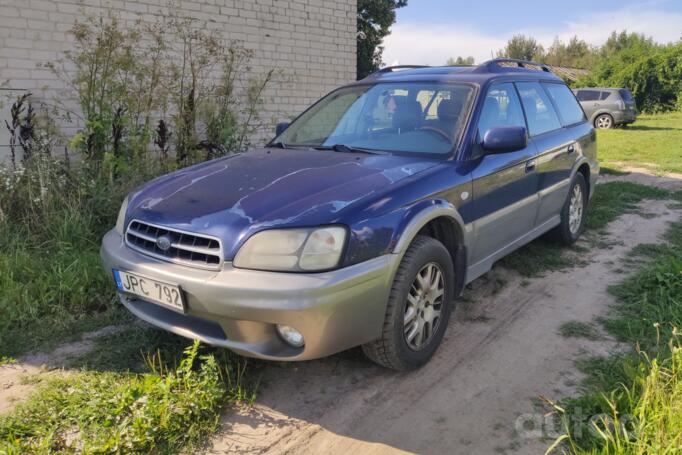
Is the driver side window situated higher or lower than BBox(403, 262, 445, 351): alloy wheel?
higher

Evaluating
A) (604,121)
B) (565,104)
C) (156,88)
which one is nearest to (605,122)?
(604,121)

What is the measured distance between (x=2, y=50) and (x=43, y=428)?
4920 millimetres

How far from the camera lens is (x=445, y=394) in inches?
108

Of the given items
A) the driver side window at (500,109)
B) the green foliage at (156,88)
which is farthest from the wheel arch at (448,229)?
the green foliage at (156,88)

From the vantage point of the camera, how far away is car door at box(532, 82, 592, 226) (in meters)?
4.23

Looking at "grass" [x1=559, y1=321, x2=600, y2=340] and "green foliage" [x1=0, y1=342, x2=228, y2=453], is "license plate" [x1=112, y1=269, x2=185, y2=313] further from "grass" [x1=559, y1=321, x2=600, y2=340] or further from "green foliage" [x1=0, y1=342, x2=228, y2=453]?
"grass" [x1=559, y1=321, x2=600, y2=340]

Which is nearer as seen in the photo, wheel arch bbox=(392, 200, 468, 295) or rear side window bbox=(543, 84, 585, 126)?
wheel arch bbox=(392, 200, 468, 295)

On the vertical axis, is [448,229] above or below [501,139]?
below

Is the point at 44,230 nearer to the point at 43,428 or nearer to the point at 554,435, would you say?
the point at 43,428

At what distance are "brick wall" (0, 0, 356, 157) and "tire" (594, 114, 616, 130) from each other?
48.1ft

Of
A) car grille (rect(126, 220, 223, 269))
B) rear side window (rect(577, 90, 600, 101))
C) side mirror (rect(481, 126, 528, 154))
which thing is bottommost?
car grille (rect(126, 220, 223, 269))

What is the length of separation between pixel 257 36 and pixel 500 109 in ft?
17.4

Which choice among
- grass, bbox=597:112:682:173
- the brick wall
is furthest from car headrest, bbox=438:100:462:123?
grass, bbox=597:112:682:173

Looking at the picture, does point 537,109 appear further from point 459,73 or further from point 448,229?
point 448,229
